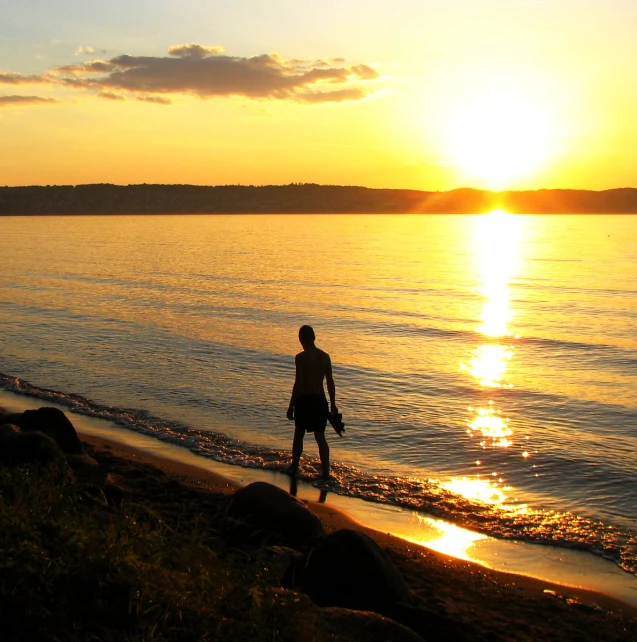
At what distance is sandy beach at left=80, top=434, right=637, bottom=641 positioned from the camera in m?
6.25

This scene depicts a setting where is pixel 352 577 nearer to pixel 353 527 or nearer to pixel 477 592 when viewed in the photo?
pixel 477 592

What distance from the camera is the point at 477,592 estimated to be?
22.7ft

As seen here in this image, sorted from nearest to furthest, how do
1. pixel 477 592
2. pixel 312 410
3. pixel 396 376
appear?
pixel 477 592, pixel 312 410, pixel 396 376

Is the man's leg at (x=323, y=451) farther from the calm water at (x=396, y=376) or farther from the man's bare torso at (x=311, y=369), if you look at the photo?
the man's bare torso at (x=311, y=369)

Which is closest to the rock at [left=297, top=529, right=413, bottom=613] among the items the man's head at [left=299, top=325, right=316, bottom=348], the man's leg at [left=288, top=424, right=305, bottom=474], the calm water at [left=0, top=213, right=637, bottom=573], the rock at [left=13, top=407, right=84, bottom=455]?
the calm water at [left=0, top=213, right=637, bottom=573]

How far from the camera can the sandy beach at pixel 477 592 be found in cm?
625

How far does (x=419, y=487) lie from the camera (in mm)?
10273

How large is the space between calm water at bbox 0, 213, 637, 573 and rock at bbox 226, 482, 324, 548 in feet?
8.61

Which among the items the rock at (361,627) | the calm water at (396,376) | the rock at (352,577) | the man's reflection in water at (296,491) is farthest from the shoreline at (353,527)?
the rock at (361,627)

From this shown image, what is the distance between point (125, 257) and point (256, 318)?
32435 mm

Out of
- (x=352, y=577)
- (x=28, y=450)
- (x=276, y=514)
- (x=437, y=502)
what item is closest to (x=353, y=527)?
(x=437, y=502)

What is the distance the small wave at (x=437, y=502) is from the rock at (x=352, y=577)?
3.24 meters

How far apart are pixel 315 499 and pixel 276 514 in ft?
8.22

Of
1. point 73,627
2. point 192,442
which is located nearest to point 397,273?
point 192,442
